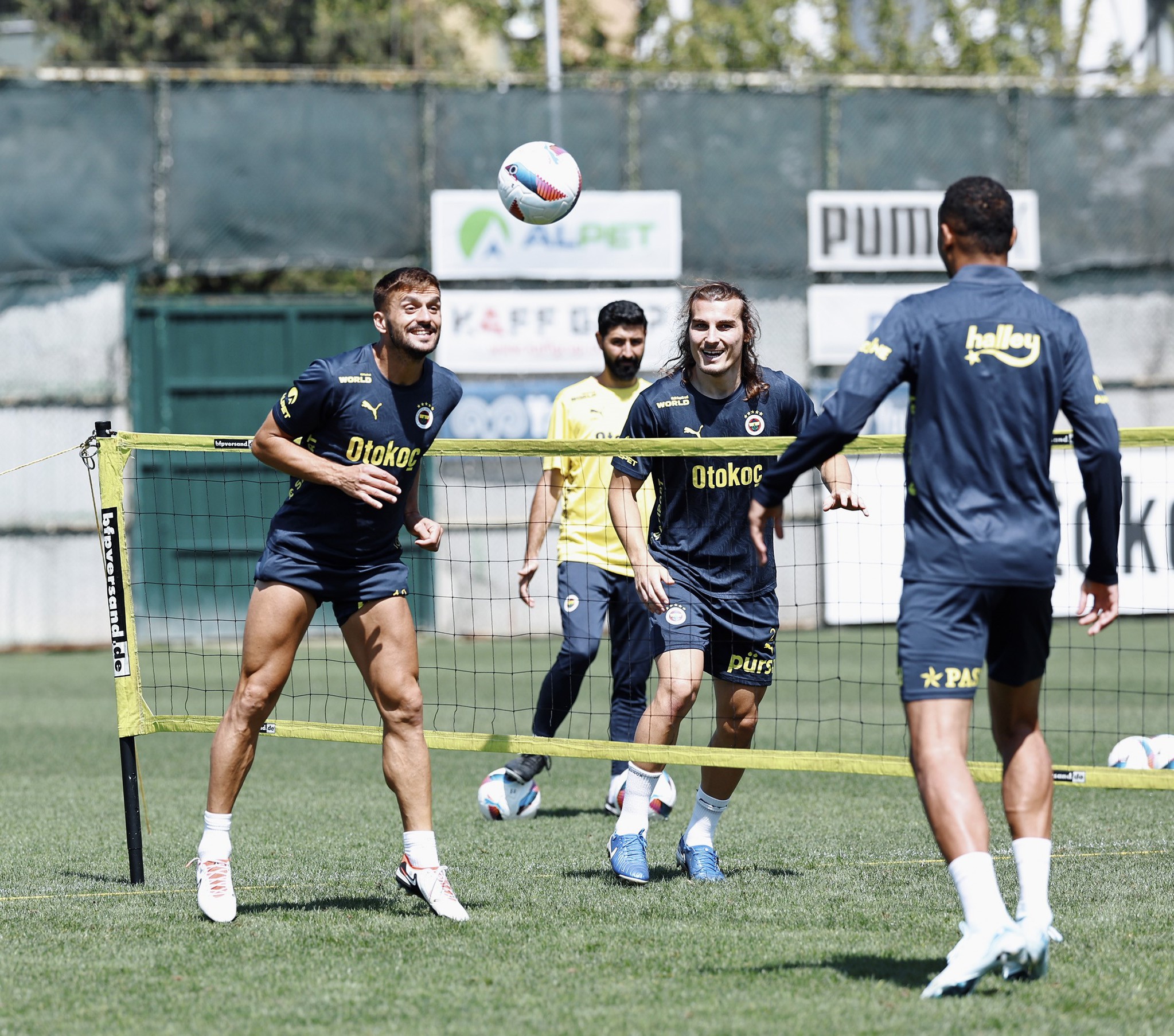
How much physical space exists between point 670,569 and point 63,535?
43.7 ft

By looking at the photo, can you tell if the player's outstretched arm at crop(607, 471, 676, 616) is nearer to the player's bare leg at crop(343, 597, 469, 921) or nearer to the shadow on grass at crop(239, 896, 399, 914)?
the player's bare leg at crop(343, 597, 469, 921)

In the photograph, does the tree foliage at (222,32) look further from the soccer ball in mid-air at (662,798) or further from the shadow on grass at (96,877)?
the shadow on grass at (96,877)

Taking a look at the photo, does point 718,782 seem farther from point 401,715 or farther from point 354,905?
point 354,905

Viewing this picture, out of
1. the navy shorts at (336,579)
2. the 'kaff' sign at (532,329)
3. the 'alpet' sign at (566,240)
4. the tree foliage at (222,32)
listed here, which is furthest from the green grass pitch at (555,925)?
the tree foliage at (222,32)

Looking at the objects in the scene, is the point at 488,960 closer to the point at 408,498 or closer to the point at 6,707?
the point at 408,498

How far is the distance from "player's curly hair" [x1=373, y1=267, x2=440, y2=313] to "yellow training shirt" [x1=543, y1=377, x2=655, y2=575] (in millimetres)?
2685

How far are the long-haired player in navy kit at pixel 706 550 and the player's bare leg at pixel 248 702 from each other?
1.38 metres

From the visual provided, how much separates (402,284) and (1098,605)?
258cm

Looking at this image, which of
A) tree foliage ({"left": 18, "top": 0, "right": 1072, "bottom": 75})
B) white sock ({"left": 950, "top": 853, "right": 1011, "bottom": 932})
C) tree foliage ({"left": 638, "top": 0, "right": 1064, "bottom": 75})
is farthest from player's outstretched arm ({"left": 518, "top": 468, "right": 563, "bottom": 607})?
tree foliage ({"left": 638, "top": 0, "right": 1064, "bottom": 75})

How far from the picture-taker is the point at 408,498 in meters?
6.04

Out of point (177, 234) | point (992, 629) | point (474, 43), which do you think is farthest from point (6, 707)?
point (474, 43)

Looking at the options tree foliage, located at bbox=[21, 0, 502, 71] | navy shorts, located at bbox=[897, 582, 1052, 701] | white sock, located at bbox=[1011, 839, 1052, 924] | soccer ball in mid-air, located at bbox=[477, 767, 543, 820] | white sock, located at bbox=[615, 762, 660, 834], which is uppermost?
tree foliage, located at bbox=[21, 0, 502, 71]

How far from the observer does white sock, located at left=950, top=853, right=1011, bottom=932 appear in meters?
4.37

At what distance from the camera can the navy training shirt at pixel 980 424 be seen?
4531 millimetres
